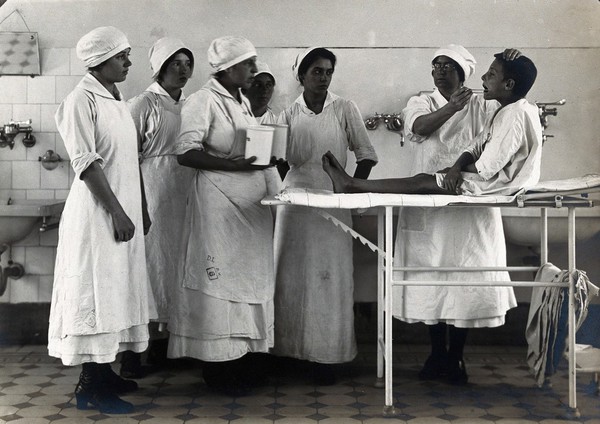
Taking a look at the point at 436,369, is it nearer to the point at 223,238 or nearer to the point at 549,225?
the point at 549,225

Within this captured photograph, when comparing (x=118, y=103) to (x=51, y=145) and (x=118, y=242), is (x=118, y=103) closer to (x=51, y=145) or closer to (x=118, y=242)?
(x=118, y=242)

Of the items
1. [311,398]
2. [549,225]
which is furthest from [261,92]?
[549,225]

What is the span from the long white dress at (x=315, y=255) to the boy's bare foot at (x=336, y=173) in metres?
0.28

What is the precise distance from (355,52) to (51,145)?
6.61 ft

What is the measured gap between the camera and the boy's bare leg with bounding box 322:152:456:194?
3639 mm

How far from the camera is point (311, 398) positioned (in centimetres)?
362

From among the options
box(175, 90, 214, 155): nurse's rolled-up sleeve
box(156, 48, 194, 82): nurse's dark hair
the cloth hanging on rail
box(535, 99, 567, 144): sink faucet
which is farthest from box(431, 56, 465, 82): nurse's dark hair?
box(156, 48, 194, 82): nurse's dark hair

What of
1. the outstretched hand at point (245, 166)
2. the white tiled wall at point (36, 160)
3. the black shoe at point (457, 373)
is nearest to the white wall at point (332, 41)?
the white tiled wall at point (36, 160)

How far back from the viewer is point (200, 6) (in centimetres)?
475

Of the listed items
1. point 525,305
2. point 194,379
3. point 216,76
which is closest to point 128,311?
point 194,379

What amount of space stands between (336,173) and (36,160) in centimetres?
218

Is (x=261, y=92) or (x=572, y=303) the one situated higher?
(x=261, y=92)

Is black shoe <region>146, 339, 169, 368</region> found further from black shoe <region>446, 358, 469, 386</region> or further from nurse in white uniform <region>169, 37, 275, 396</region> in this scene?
black shoe <region>446, 358, 469, 386</region>

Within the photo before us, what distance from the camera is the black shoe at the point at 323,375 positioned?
387 centimetres
